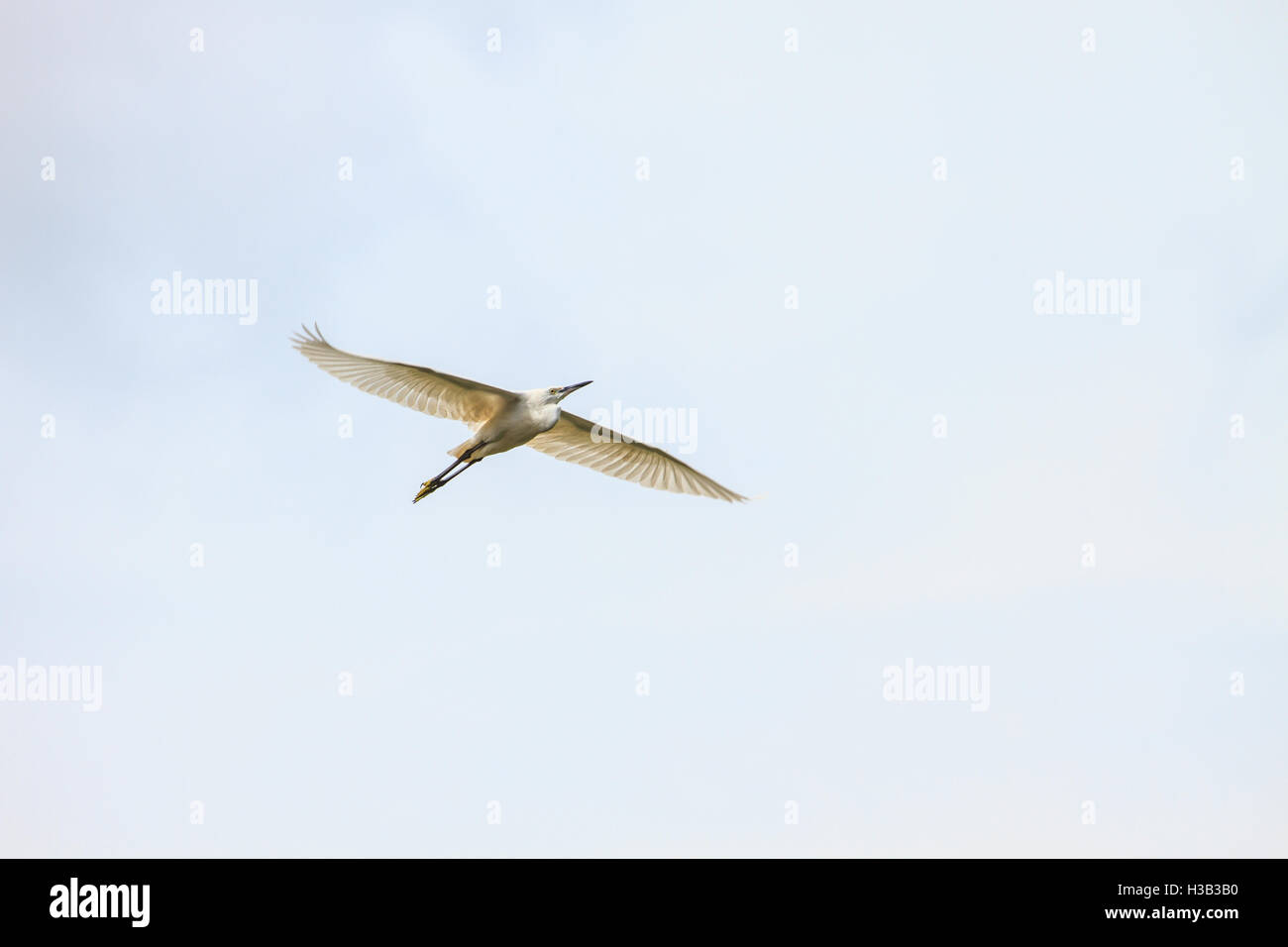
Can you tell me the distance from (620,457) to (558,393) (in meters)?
1.63

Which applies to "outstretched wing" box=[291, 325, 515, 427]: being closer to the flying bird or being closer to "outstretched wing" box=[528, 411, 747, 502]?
the flying bird

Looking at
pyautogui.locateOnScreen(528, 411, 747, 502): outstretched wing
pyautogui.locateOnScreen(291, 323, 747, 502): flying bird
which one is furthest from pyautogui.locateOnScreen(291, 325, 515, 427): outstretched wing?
pyautogui.locateOnScreen(528, 411, 747, 502): outstretched wing

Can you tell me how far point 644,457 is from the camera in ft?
46.7

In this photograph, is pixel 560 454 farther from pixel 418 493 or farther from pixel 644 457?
pixel 418 493

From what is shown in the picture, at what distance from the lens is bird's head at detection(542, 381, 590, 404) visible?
42.9ft

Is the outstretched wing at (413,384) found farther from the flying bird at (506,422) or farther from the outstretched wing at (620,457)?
the outstretched wing at (620,457)

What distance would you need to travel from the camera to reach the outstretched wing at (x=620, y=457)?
13.9 meters

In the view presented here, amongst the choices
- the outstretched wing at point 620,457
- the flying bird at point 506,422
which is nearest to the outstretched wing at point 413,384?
the flying bird at point 506,422

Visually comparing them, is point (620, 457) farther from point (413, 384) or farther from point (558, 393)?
point (413, 384)

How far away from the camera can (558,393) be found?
43.3 feet

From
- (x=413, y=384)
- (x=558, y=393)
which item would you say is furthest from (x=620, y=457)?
(x=413, y=384)
